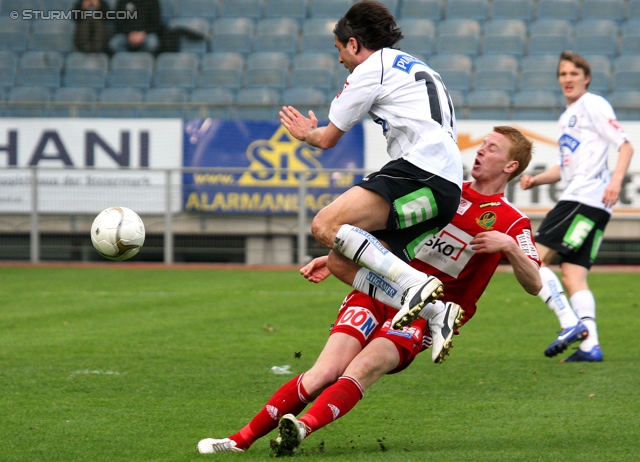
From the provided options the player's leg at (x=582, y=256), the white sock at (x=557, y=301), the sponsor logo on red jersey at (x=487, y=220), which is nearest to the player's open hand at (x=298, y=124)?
the sponsor logo on red jersey at (x=487, y=220)

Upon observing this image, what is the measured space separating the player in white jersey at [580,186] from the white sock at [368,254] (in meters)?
2.86

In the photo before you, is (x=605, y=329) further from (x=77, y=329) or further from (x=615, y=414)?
(x=77, y=329)

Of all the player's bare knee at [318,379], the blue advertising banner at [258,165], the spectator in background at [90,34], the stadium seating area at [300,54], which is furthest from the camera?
the spectator in background at [90,34]

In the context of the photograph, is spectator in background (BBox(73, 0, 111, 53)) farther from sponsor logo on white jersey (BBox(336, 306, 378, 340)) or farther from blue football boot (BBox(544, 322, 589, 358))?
sponsor logo on white jersey (BBox(336, 306, 378, 340))

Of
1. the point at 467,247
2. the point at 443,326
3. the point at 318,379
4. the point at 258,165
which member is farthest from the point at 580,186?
the point at 258,165

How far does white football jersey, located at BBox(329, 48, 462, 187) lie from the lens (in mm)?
4211

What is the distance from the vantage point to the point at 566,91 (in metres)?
6.96

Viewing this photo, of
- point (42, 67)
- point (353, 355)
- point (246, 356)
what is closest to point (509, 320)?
point (246, 356)

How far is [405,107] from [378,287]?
851 mm

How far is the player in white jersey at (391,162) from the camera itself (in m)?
4.16

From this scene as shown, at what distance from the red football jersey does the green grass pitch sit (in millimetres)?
717

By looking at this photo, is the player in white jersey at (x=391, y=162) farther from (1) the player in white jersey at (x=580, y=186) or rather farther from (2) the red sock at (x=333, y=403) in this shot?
(1) the player in white jersey at (x=580, y=186)

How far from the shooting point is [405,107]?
4.23 m

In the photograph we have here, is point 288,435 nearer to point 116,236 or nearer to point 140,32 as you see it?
point 116,236
